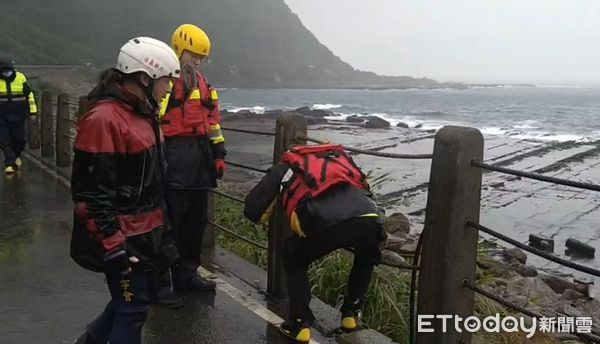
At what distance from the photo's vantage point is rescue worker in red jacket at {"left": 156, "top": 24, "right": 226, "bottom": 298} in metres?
4.03

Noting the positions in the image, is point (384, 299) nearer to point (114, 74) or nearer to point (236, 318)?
point (236, 318)

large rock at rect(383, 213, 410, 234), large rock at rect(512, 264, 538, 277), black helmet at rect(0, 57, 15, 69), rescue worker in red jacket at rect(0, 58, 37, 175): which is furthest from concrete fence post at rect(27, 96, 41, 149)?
large rock at rect(512, 264, 538, 277)

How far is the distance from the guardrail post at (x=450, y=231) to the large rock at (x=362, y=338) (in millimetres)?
585

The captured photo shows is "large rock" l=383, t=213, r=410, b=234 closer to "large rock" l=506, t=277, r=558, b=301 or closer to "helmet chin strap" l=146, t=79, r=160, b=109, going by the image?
"large rock" l=506, t=277, r=558, b=301

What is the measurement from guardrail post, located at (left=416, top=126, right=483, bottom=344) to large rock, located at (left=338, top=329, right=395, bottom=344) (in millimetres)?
585

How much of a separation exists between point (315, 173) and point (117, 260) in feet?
3.79

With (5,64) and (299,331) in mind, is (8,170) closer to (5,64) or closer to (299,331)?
(5,64)

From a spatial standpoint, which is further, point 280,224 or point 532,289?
point 532,289

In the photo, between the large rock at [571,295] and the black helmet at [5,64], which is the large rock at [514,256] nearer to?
the large rock at [571,295]

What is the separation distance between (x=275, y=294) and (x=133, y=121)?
7.06 feet

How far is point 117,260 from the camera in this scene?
2.69m

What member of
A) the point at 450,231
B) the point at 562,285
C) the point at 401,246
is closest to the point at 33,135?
the point at 401,246

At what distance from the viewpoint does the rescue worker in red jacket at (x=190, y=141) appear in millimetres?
4031

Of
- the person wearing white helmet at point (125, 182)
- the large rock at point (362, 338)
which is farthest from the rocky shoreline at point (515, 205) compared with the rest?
the person wearing white helmet at point (125, 182)
